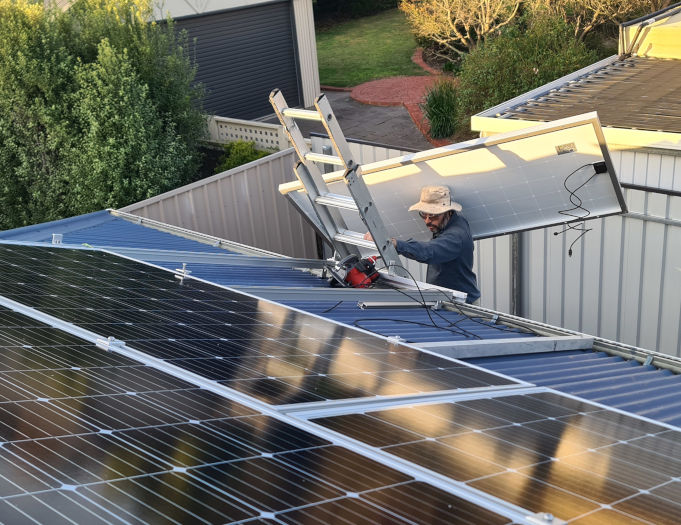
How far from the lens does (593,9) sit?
88.9 ft

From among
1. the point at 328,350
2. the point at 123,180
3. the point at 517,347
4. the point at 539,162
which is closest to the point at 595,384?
the point at 517,347

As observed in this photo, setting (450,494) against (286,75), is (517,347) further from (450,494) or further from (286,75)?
(286,75)

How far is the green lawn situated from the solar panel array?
30.0m

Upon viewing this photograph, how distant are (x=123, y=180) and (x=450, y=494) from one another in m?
14.2

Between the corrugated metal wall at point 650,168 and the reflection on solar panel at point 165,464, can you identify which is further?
the corrugated metal wall at point 650,168

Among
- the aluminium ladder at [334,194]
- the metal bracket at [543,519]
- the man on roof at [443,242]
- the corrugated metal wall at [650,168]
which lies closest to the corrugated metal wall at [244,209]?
→ the aluminium ladder at [334,194]

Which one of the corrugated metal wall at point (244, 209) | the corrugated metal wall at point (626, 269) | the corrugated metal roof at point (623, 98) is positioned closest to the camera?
the corrugated metal wall at point (626, 269)

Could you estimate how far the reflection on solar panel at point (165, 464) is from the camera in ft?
10.7

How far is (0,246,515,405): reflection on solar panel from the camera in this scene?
541cm

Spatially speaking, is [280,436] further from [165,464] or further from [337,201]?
[337,201]

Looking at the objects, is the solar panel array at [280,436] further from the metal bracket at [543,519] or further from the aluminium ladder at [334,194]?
the aluminium ladder at [334,194]

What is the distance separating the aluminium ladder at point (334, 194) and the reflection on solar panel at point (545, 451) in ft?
10.0

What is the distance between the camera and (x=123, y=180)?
1662 centimetres

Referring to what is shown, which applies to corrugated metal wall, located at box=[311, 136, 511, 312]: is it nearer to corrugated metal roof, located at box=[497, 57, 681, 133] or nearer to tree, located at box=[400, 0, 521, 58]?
corrugated metal roof, located at box=[497, 57, 681, 133]
